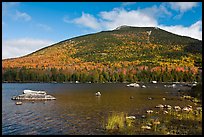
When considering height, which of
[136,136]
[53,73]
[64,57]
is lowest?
[136,136]

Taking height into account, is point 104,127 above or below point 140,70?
below

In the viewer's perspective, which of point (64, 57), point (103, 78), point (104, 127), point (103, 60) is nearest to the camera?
point (104, 127)

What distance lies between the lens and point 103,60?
175 metres

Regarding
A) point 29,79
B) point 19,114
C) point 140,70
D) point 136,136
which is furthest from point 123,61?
point 136,136

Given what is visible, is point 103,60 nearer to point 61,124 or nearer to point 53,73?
point 53,73

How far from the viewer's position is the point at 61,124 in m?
25.4

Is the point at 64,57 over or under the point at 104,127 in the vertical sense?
over

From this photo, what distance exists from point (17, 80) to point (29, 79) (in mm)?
5658

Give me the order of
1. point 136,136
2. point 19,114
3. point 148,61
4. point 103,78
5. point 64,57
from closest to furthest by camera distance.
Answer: point 136,136 < point 19,114 < point 103,78 < point 148,61 < point 64,57

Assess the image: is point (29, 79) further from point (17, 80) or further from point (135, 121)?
point (135, 121)

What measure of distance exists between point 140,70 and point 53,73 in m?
42.5

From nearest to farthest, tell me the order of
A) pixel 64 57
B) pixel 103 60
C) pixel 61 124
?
pixel 61 124, pixel 103 60, pixel 64 57

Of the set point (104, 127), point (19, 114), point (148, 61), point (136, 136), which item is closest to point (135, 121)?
point (104, 127)

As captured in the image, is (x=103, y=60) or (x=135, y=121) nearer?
(x=135, y=121)
